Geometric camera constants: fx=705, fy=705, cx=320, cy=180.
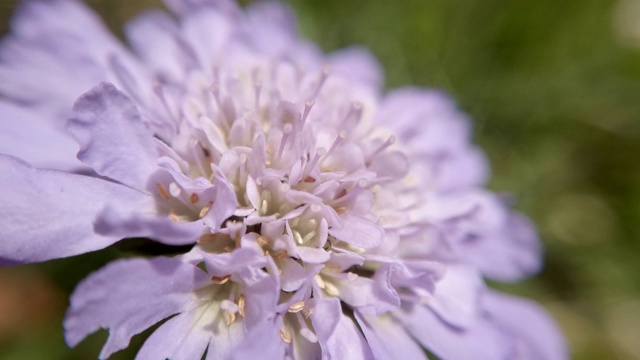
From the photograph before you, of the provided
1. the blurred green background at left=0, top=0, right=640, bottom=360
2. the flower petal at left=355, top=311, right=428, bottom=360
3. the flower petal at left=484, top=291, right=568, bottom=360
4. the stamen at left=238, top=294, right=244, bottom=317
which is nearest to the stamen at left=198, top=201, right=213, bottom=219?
the stamen at left=238, top=294, right=244, bottom=317

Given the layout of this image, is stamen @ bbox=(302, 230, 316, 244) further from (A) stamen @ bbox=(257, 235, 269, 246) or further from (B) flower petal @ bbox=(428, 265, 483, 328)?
(B) flower petal @ bbox=(428, 265, 483, 328)

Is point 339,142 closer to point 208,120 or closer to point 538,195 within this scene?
point 208,120

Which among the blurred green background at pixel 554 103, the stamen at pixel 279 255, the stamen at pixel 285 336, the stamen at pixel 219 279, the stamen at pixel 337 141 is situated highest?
the blurred green background at pixel 554 103

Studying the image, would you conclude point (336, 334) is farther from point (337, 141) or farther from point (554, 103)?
point (554, 103)

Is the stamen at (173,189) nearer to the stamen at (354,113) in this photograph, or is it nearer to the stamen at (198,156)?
the stamen at (198,156)

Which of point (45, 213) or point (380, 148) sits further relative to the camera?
point (380, 148)

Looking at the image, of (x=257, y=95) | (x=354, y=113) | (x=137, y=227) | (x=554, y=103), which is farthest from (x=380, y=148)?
(x=554, y=103)

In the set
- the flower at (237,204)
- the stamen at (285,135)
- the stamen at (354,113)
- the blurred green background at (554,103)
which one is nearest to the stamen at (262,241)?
the flower at (237,204)

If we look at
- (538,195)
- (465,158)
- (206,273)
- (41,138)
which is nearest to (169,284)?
(206,273)

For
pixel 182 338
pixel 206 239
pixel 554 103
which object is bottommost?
pixel 182 338

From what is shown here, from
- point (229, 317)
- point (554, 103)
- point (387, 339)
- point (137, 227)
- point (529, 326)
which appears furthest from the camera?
point (554, 103)
